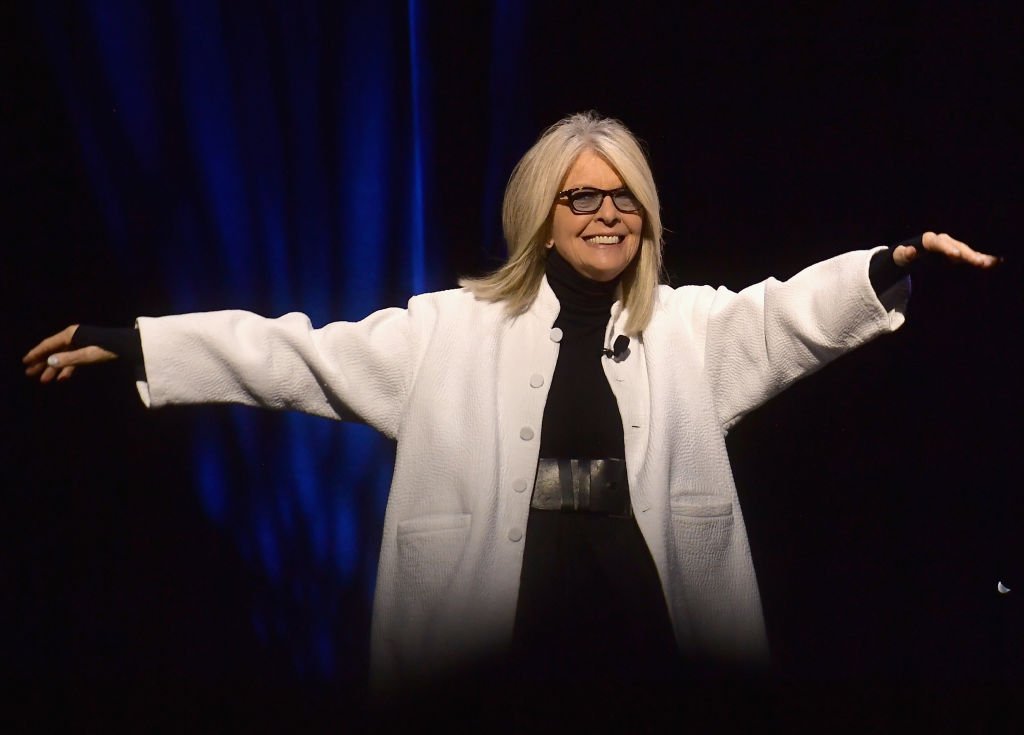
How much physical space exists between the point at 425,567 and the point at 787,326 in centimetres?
84

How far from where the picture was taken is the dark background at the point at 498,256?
2.44 meters

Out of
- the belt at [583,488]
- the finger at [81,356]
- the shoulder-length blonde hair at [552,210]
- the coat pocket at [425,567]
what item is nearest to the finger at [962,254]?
the shoulder-length blonde hair at [552,210]

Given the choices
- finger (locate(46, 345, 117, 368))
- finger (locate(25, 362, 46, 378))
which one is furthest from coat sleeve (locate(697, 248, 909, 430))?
finger (locate(25, 362, 46, 378))

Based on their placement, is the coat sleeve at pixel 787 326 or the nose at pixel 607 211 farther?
the nose at pixel 607 211

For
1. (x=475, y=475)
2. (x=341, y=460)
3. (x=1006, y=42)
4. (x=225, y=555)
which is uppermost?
(x=1006, y=42)

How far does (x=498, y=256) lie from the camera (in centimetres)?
263

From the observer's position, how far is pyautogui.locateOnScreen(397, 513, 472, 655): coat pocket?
6.56 feet

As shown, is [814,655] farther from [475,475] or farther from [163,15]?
[163,15]

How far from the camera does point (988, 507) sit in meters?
2.54

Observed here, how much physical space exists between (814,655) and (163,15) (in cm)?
226

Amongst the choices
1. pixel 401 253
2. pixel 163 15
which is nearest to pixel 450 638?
pixel 401 253

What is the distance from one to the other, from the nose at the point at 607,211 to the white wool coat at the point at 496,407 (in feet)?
0.66

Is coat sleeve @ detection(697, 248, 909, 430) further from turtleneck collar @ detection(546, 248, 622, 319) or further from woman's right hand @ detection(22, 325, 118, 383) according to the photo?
woman's right hand @ detection(22, 325, 118, 383)

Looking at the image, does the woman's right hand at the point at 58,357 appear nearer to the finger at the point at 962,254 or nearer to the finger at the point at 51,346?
the finger at the point at 51,346
